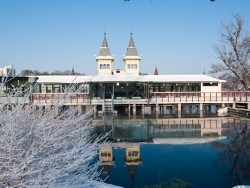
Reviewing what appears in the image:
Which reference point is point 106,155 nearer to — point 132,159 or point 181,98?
point 132,159

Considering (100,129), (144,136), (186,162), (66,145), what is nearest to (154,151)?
(186,162)

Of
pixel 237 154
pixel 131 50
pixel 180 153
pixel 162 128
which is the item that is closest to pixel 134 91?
pixel 131 50

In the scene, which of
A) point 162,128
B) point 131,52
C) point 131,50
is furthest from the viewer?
point 131,50

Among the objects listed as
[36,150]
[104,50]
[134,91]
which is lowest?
[36,150]

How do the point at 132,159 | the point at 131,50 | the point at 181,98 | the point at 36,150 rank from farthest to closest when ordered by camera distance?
the point at 131,50 → the point at 181,98 → the point at 132,159 → the point at 36,150

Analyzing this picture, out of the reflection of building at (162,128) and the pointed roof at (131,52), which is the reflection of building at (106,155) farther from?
→ the pointed roof at (131,52)

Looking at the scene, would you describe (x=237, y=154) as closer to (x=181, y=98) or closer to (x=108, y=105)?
(x=181, y=98)

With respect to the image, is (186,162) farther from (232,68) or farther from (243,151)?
(232,68)

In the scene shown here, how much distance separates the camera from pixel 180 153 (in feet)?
46.2

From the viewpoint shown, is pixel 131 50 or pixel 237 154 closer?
pixel 237 154

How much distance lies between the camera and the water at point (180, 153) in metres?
10.3

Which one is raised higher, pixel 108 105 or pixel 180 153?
pixel 108 105

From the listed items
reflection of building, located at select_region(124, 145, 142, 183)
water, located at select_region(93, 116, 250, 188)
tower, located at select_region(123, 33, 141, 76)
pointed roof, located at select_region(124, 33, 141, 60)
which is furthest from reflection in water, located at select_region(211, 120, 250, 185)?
pointed roof, located at select_region(124, 33, 141, 60)

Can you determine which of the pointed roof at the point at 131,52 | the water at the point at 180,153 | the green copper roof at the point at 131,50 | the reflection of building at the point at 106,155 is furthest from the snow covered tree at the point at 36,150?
the green copper roof at the point at 131,50
